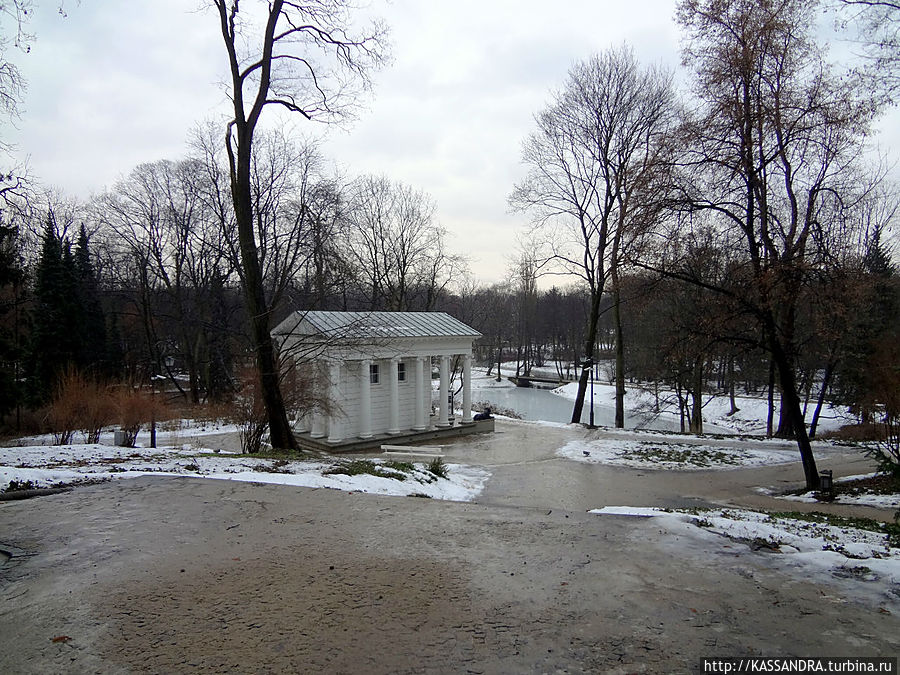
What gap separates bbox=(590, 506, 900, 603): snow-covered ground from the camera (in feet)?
14.5

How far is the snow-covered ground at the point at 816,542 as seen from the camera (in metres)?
4.41

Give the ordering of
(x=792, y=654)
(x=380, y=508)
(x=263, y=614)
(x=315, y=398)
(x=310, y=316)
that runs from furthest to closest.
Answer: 1. (x=310, y=316)
2. (x=315, y=398)
3. (x=380, y=508)
4. (x=263, y=614)
5. (x=792, y=654)

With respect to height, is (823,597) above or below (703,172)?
below

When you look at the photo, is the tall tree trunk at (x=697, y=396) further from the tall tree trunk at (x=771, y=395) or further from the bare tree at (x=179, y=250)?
the bare tree at (x=179, y=250)

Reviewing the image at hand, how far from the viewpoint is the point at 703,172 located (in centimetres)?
1151

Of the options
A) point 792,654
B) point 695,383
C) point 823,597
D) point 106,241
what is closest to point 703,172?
point 823,597

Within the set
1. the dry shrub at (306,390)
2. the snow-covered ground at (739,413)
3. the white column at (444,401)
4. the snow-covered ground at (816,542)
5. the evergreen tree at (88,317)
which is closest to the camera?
the snow-covered ground at (816,542)

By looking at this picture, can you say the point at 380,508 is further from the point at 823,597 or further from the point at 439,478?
the point at 823,597

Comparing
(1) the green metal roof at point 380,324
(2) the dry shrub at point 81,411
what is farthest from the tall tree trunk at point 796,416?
(2) the dry shrub at point 81,411

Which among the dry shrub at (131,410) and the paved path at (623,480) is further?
the dry shrub at (131,410)

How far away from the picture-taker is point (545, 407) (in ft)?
136

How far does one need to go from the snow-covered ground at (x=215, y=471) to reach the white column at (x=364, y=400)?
6.51m

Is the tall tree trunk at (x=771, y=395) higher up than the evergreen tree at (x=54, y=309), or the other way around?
the evergreen tree at (x=54, y=309)

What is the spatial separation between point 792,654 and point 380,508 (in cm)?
463
